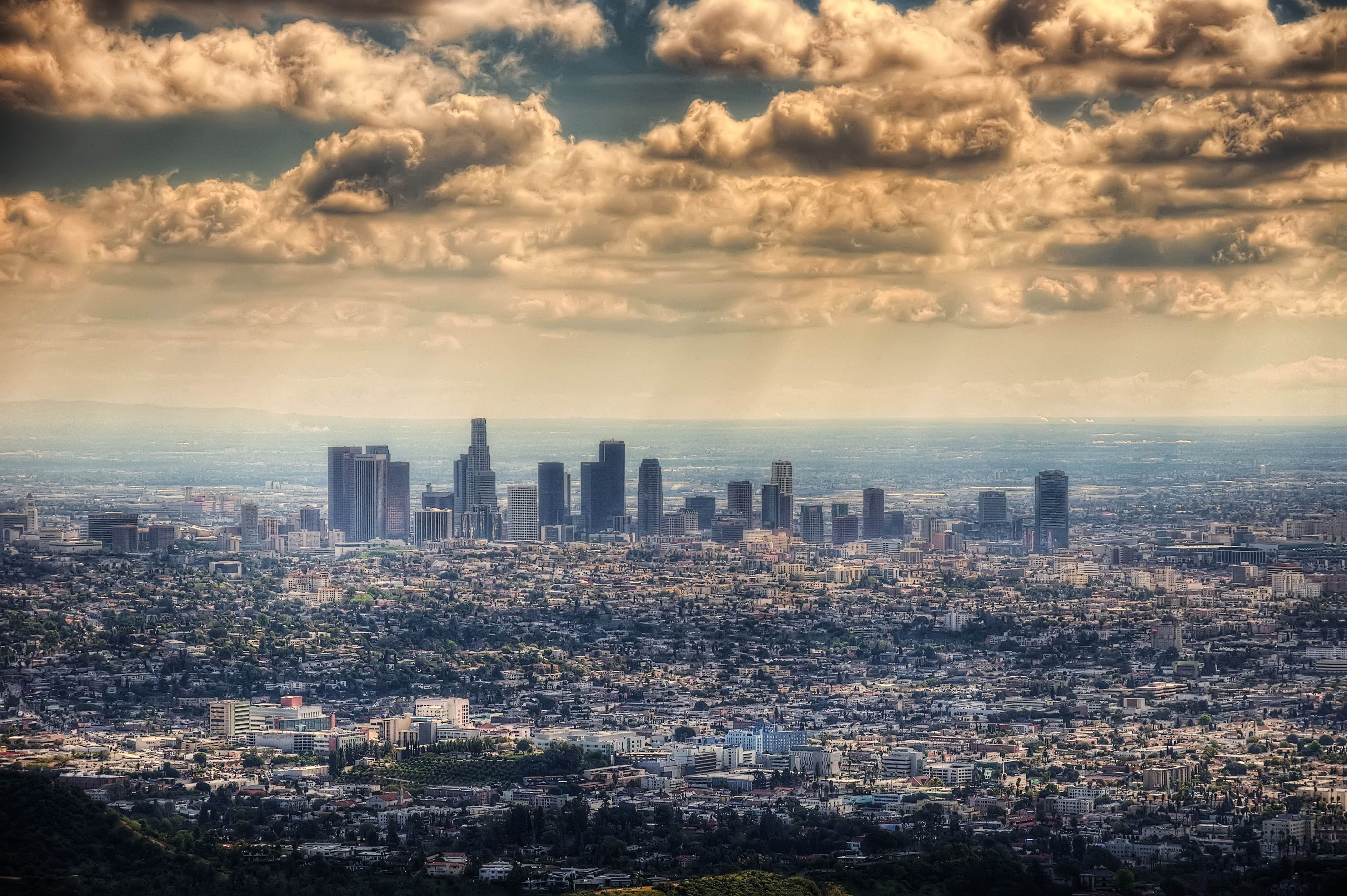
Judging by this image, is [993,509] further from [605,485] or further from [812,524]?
[605,485]

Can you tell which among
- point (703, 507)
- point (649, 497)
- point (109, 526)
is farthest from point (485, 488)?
point (109, 526)

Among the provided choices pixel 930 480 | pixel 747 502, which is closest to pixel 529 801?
pixel 747 502

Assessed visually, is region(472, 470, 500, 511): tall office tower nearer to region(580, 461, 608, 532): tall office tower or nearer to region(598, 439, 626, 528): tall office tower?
region(580, 461, 608, 532): tall office tower

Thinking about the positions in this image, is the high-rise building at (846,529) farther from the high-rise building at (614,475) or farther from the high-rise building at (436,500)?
the high-rise building at (436,500)

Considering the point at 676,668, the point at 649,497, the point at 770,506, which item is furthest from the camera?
the point at 649,497

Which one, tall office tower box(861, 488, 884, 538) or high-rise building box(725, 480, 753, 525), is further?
high-rise building box(725, 480, 753, 525)

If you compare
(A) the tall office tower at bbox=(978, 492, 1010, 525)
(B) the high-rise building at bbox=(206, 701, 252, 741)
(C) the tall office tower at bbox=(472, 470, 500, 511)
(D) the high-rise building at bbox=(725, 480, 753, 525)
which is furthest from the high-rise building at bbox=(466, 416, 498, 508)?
(B) the high-rise building at bbox=(206, 701, 252, 741)

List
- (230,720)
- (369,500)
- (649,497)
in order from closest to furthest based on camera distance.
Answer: (230,720) → (369,500) → (649,497)
